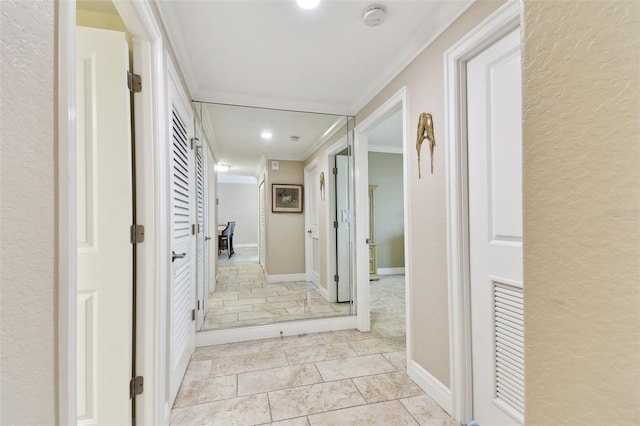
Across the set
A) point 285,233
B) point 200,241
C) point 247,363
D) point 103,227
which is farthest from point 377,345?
point 285,233

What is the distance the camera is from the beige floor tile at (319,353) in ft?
7.56

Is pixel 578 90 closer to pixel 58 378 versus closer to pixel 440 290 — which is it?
pixel 58 378

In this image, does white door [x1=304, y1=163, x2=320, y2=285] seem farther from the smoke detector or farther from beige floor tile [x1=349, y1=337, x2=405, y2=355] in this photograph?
the smoke detector

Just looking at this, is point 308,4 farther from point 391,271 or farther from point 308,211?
point 391,271


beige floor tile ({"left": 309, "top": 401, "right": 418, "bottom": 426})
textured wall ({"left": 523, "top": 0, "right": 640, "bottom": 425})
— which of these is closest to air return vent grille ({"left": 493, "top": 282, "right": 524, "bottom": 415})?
beige floor tile ({"left": 309, "top": 401, "right": 418, "bottom": 426})

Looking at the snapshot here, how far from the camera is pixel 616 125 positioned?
302 mm

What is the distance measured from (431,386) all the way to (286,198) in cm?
319

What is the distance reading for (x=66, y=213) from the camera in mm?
645

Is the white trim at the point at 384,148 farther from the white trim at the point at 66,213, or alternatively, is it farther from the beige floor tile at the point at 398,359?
the white trim at the point at 66,213

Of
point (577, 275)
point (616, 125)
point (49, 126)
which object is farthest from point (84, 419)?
point (616, 125)

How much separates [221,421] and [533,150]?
6.38ft

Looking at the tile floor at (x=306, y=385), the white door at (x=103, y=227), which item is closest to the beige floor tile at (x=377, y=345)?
the tile floor at (x=306, y=385)

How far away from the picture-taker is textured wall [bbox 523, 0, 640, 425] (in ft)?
0.95

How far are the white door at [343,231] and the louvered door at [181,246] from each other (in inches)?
63.2
